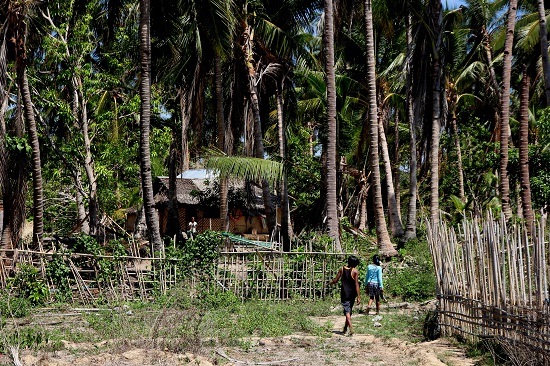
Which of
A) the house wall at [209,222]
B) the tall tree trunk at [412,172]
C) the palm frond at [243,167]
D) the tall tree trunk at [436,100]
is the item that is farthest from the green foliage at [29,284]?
the house wall at [209,222]

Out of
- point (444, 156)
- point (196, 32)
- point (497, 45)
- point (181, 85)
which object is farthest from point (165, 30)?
point (444, 156)

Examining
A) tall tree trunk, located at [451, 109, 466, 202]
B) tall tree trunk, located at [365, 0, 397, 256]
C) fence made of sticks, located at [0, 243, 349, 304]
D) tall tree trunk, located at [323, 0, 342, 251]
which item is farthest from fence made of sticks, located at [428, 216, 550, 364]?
tall tree trunk, located at [451, 109, 466, 202]

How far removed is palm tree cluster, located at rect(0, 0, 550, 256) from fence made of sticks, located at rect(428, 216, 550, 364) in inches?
252

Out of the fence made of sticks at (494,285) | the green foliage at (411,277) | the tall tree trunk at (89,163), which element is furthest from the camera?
the tall tree trunk at (89,163)

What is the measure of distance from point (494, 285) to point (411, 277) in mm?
7351

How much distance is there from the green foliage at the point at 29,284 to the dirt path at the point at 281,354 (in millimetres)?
4132

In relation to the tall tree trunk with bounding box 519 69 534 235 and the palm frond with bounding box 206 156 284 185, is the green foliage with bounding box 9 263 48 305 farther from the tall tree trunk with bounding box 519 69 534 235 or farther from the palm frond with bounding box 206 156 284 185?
the tall tree trunk with bounding box 519 69 534 235

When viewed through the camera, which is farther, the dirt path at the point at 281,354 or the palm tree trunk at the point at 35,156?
the palm tree trunk at the point at 35,156

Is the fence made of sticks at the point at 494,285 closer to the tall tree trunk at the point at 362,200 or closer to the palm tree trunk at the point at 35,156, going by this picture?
the palm tree trunk at the point at 35,156

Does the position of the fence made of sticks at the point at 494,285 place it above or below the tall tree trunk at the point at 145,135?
below

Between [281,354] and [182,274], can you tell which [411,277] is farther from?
[281,354]

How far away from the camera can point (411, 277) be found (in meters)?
16.0

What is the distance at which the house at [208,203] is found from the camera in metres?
28.8

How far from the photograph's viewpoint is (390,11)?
21.1 meters
